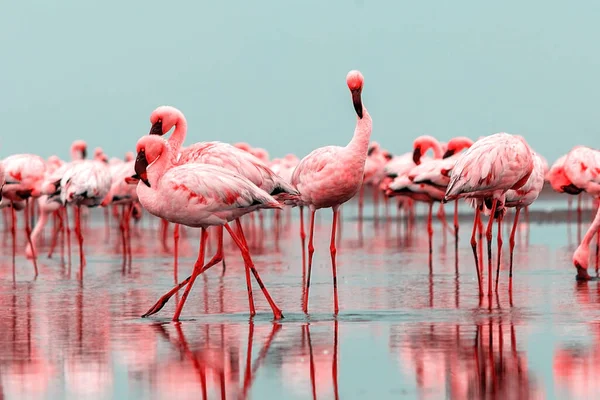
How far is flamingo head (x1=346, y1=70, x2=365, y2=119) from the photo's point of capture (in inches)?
414

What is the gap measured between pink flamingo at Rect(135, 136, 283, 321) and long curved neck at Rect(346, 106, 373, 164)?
1001 mm

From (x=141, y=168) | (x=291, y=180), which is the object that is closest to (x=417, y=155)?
(x=291, y=180)

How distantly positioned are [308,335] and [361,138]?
2.18 metres

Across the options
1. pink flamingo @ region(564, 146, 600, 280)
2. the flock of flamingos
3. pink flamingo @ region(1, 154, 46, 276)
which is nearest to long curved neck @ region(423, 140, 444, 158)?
the flock of flamingos

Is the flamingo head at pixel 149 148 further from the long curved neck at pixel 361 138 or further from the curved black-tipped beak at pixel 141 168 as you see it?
the long curved neck at pixel 361 138

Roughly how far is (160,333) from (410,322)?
192 centimetres

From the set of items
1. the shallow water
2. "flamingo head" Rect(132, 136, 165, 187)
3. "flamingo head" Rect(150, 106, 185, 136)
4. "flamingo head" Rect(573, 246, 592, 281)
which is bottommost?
the shallow water

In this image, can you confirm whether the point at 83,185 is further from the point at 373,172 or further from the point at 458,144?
the point at 373,172

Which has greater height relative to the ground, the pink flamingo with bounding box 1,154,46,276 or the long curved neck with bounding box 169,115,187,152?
the long curved neck with bounding box 169,115,187,152

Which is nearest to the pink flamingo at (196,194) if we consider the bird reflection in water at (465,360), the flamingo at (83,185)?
the bird reflection in water at (465,360)

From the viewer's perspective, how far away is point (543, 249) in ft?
59.0

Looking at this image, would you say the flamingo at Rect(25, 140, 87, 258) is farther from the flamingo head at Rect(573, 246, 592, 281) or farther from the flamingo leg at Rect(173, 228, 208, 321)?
the flamingo head at Rect(573, 246, 592, 281)

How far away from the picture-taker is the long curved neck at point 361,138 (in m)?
10.4

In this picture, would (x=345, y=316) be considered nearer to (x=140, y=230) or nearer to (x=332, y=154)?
(x=332, y=154)
